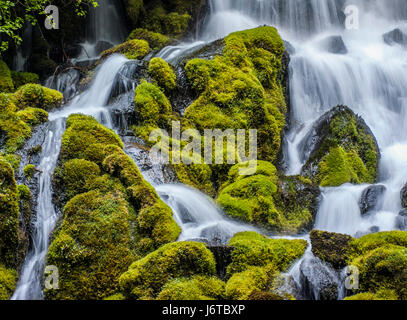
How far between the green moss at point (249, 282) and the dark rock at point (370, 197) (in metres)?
4.10

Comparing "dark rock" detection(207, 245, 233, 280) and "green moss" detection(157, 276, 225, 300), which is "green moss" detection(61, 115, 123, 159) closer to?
"dark rock" detection(207, 245, 233, 280)

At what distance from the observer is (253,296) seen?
4.77 meters

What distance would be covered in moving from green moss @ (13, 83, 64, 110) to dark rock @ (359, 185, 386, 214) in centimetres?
816

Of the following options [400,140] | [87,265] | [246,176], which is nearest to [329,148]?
[246,176]

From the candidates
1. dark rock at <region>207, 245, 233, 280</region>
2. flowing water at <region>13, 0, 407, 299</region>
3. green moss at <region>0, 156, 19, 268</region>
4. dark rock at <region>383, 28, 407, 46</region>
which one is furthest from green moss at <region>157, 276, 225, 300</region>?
dark rock at <region>383, 28, 407, 46</region>

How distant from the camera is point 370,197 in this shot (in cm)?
888

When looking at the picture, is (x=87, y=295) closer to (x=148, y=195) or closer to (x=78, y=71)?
(x=148, y=195)

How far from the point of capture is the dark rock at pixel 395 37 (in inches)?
794

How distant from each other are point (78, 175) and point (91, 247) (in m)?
1.59

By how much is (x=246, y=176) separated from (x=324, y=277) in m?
3.74

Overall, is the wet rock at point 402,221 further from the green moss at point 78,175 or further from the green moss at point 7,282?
the green moss at point 7,282

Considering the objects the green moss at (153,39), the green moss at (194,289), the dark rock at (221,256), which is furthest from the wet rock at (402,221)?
the green moss at (153,39)

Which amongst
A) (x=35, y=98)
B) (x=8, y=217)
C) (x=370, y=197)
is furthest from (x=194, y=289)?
(x=35, y=98)

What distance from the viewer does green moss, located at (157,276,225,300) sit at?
484 cm
